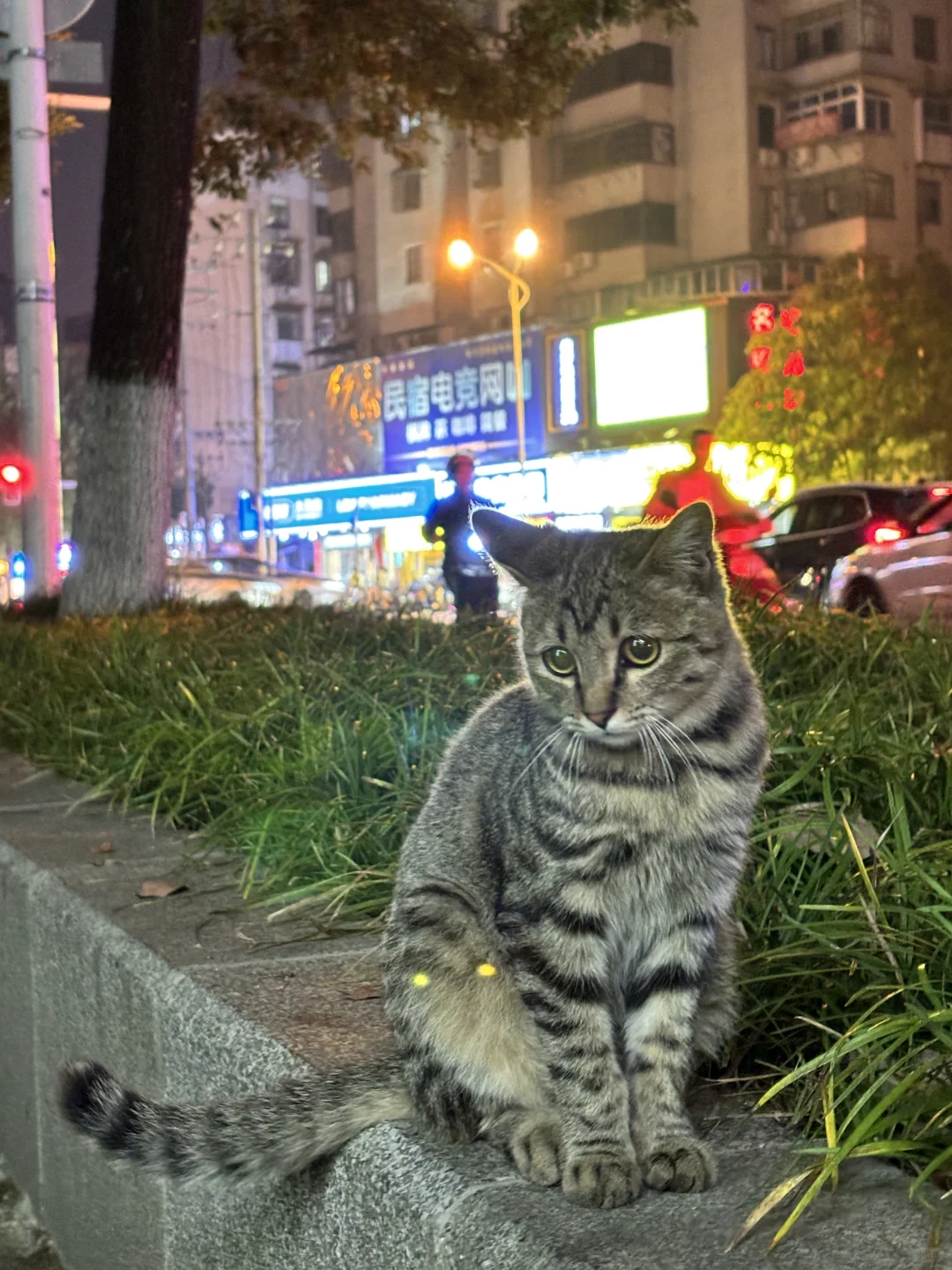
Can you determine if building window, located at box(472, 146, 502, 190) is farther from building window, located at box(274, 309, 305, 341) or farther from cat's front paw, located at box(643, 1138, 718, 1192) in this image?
cat's front paw, located at box(643, 1138, 718, 1192)

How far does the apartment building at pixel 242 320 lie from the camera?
226 ft

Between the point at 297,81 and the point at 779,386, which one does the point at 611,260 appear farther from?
the point at 297,81

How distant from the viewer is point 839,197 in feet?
147

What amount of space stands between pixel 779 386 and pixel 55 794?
31651 millimetres

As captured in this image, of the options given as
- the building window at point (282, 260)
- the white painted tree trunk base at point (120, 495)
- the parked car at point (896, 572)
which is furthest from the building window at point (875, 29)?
the white painted tree trunk base at point (120, 495)

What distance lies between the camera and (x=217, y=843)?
428cm

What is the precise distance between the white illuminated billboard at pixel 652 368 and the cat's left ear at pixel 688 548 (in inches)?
1564

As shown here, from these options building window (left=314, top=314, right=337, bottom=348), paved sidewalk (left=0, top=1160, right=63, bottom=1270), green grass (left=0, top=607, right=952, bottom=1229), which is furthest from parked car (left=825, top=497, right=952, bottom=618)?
building window (left=314, top=314, right=337, bottom=348)

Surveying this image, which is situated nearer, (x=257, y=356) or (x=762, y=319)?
(x=257, y=356)

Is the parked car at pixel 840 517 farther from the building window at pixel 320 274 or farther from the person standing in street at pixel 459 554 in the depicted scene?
the building window at pixel 320 274

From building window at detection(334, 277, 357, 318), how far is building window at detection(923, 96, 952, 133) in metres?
23.6

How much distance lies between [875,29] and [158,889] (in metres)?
47.0

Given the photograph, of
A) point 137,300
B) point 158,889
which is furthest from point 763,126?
point 158,889

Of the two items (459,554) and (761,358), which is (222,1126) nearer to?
(459,554)
